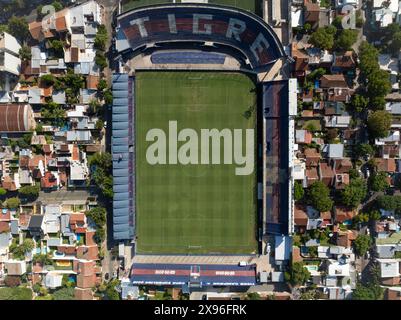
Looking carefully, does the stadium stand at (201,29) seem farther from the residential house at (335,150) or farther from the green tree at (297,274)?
the green tree at (297,274)

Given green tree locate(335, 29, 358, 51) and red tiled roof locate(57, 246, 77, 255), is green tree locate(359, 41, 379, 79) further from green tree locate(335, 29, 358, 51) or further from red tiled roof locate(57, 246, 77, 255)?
red tiled roof locate(57, 246, 77, 255)

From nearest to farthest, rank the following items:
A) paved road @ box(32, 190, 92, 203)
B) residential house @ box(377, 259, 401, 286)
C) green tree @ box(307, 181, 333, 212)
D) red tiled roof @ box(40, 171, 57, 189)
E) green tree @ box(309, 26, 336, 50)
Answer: green tree @ box(309, 26, 336, 50)
green tree @ box(307, 181, 333, 212)
residential house @ box(377, 259, 401, 286)
red tiled roof @ box(40, 171, 57, 189)
paved road @ box(32, 190, 92, 203)

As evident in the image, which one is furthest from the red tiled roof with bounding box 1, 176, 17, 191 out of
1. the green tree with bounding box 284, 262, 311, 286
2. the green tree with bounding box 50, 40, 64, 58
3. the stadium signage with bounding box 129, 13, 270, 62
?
the green tree with bounding box 284, 262, 311, 286

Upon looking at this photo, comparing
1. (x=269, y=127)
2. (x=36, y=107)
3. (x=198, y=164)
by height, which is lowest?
(x=198, y=164)

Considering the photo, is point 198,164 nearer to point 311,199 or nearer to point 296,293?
point 311,199

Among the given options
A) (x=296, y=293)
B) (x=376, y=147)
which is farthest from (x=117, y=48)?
(x=296, y=293)

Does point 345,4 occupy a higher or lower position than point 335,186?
higher

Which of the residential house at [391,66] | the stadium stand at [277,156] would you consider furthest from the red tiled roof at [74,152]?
the residential house at [391,66]
